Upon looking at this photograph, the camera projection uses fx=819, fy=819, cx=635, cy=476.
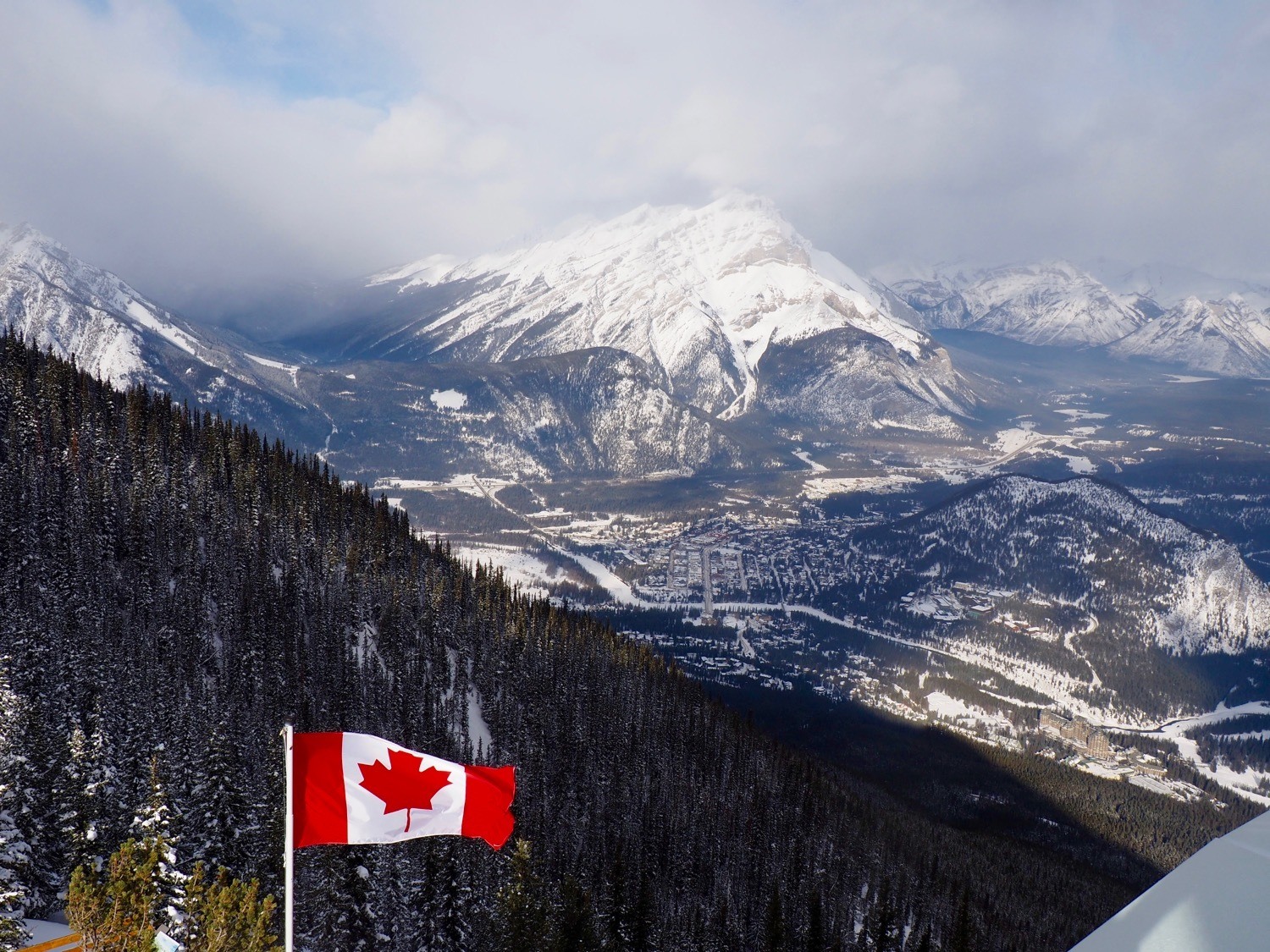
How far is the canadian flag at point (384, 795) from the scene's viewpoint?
20.8 meters

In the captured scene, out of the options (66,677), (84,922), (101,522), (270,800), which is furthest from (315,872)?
(101,522)

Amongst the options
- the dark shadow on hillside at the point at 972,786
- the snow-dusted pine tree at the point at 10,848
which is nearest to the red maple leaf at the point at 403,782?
the snow-dusted pine tree at the point at 10,848

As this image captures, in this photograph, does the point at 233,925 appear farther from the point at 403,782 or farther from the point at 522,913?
the point at 522,913

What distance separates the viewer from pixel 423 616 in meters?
115

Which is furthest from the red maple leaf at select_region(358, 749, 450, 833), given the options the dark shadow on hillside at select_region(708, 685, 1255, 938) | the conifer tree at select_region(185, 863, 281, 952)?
the dark shadow on hillside at select_region(708, 685, 1255, 938)

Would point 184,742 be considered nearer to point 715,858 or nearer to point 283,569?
point 283,569

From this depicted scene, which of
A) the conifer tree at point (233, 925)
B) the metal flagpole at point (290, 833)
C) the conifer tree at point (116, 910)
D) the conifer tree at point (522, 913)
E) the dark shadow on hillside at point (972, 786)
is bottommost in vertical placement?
the dark shadow on hillside at point (972, 786)

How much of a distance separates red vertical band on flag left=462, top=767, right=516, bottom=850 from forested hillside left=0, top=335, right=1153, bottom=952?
2863 centimetres

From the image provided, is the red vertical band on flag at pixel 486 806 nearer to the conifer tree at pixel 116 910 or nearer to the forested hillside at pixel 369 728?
the conifer tree at pixel 116 910

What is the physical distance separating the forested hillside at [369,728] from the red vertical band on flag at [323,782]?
89.0 feet

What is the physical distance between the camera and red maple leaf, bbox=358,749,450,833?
21.2 metres

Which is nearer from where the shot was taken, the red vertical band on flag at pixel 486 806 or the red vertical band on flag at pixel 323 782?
the red vertical band on flag at pixel 323 782

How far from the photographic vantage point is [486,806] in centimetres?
2186

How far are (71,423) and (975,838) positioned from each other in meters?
142
